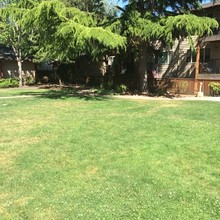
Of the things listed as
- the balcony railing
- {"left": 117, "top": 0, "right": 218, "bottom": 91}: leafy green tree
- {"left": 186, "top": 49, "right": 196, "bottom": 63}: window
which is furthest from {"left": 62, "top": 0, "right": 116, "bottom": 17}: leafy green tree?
the balcony railing

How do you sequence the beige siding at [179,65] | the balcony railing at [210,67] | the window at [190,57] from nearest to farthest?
the balcony railing at [210,67] → the window at [190,57] → the beige siding at [179,65]

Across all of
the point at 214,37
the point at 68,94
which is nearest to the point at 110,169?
the point at 68,94

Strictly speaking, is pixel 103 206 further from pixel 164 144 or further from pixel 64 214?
pixel 164 144

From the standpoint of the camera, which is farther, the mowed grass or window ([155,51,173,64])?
window ([155,51,173,64])

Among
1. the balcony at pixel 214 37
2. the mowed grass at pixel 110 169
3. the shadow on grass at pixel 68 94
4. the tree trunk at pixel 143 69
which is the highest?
the balcony at pixel 214 37

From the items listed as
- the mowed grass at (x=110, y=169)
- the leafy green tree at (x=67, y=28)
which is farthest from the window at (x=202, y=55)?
the mowed grass at (x=110, y=169)

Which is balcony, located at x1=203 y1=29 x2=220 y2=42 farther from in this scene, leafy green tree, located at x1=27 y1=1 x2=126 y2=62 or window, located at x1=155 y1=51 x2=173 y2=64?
leafy green tree, located at x1=27 y1=1 x2=126 y2=62

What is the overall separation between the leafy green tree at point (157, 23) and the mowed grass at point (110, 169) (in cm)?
901

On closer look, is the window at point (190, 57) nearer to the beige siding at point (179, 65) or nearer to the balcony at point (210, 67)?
the beige siding at point (179, 65)

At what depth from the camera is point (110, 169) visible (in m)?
6.10

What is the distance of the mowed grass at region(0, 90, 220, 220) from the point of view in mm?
4645

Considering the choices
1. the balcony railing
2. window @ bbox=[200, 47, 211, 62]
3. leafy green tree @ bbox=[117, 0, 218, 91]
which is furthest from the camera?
window @ bbox=[200, 47, 211, 62]

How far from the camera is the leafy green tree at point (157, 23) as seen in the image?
18031 millimetres

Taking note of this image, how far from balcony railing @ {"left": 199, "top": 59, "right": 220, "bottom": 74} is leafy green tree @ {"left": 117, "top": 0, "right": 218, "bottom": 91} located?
4185mm
